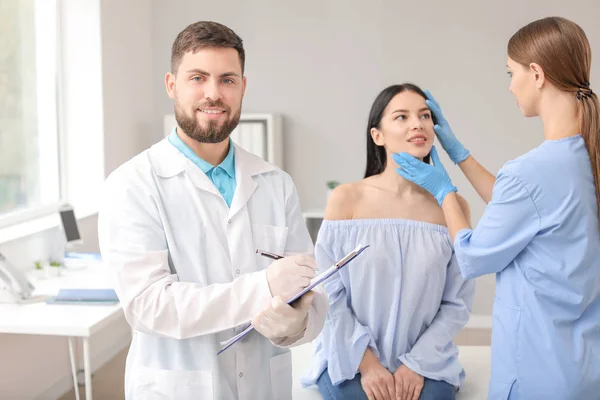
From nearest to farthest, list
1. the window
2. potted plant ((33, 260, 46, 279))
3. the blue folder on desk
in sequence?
the blue folder on desk → potted plant ((33, 260, 46, 279)) → the window

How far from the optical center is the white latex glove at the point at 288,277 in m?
1.42

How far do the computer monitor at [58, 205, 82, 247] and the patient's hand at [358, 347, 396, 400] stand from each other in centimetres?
178

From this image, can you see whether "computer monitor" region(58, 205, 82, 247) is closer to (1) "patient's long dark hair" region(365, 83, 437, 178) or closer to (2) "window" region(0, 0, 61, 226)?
(2) "window" region(0, 0, 61, 226)

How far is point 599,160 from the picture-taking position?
67.5 inches

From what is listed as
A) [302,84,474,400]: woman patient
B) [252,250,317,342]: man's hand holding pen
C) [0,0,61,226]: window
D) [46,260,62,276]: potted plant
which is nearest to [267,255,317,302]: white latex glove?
[252,250,317,342]: man's hand holding pen

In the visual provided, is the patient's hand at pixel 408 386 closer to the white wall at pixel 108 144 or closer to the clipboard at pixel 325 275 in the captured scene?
the clipboard at pixel 325 275

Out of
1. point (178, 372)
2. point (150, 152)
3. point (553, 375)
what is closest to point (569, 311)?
point (553, 375)

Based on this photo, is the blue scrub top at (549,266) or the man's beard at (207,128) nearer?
the man's beard at (207,128)

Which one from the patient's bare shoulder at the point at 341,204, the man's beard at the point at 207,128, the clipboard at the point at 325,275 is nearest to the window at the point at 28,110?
the patient's bare shoulder at the point at 341,204

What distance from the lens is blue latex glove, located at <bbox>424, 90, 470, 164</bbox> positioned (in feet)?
7.59

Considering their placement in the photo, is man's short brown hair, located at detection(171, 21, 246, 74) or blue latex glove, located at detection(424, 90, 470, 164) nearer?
man's short brown hair, located at detection(171, 21, 246, 74)

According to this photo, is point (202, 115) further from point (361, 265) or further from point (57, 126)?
point (57, 126)

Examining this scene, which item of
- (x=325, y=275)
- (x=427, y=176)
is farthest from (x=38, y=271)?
(x=325, y=275)

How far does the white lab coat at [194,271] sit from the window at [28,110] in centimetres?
211
